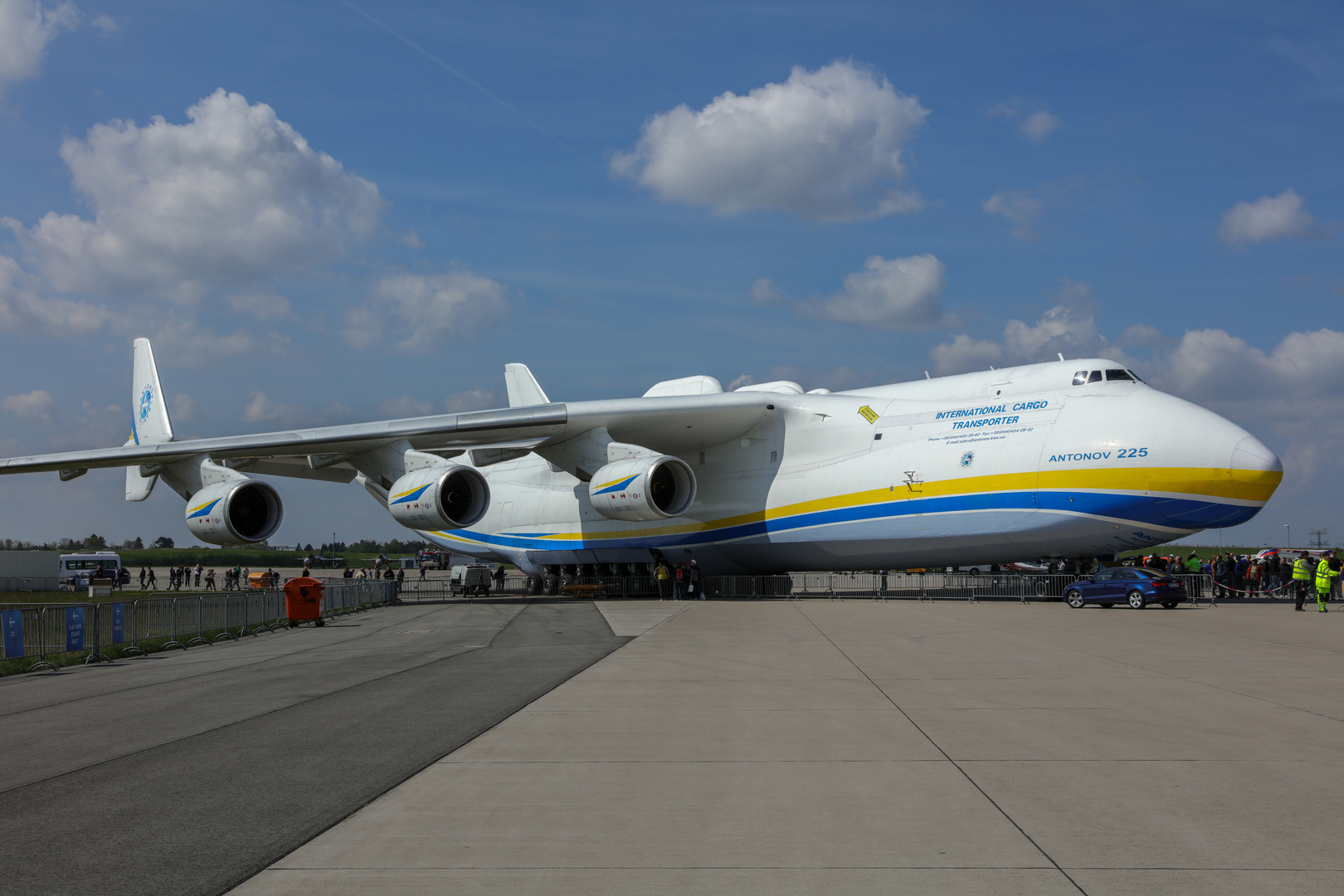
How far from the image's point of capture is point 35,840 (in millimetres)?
4582

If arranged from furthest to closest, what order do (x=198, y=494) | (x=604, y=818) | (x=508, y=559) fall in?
(x=508, y=559) < (x=198, y=494) < (x=604, y=818)

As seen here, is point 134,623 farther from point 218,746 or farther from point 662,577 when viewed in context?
point 662,577

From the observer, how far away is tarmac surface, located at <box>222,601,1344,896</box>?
4020 mm

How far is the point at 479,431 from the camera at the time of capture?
969 inches

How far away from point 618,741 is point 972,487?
16250 millimetres

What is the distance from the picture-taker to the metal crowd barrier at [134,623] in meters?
13.2

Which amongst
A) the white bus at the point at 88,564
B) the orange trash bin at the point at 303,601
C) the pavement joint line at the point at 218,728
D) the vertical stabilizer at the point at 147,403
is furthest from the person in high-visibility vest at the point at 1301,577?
the white bus at the point at 88,564

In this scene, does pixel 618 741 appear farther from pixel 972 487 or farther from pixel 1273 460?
pixel 1273 460

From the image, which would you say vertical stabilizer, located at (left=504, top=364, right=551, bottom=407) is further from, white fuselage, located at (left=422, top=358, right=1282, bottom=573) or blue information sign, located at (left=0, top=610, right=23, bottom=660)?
blue information sign, located at (left=0, top=610, right=23, bottom=660)

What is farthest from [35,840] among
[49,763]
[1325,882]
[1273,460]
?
[1273,460]

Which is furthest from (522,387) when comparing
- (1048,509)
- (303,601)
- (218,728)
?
(218,728)

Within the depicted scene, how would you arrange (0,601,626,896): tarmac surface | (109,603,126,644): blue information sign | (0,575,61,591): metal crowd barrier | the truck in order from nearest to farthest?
(0,601,626,896): tarmac surface, (109,603,126,644): blue information sign, the truck, (0,575,61,591): metal crowd barrier

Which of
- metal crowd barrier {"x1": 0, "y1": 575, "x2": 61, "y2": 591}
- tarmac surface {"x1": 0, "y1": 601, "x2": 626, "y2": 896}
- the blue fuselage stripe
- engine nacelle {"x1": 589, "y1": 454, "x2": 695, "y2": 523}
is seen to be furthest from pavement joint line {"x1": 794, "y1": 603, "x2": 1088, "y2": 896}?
metal crowd barrier {"x1": 0, "y1": 575, "x2": 61, "y2": 591}

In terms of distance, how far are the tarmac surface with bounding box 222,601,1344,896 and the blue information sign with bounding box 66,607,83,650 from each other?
25.5ft
